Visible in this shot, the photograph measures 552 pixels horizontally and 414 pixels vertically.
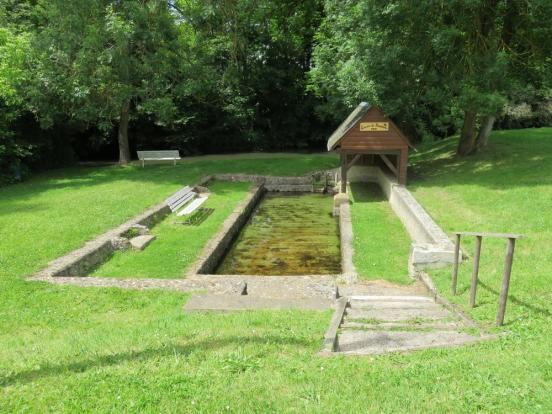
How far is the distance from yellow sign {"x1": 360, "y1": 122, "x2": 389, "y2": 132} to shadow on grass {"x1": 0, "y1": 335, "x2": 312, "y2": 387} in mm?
12927

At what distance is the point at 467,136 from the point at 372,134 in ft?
20.4

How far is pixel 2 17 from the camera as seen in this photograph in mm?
21797

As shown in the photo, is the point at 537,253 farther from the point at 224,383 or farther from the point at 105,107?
the point at 105,107

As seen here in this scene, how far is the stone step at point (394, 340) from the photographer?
525 centimetres

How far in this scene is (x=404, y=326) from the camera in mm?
6086

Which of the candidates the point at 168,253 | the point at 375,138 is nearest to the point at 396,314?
the point at 168,253

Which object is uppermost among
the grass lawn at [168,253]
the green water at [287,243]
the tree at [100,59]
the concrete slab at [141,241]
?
the tree at [100,59]

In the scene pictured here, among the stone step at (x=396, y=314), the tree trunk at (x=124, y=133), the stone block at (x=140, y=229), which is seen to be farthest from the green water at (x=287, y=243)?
the tree trunk at (x=124, y=133)

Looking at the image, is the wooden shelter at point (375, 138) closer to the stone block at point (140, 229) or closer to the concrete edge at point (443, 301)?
the stone block at point (140, 229)

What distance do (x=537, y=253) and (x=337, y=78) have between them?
1456cm

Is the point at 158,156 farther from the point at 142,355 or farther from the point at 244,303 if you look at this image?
the point at 142,355

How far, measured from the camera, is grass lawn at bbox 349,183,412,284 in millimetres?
10375

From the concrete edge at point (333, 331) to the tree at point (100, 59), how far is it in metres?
16.6

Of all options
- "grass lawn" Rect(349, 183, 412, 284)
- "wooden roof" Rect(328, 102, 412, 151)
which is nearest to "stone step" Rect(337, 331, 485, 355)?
"grass lawn" Rect(349, 183, 412, 284)
